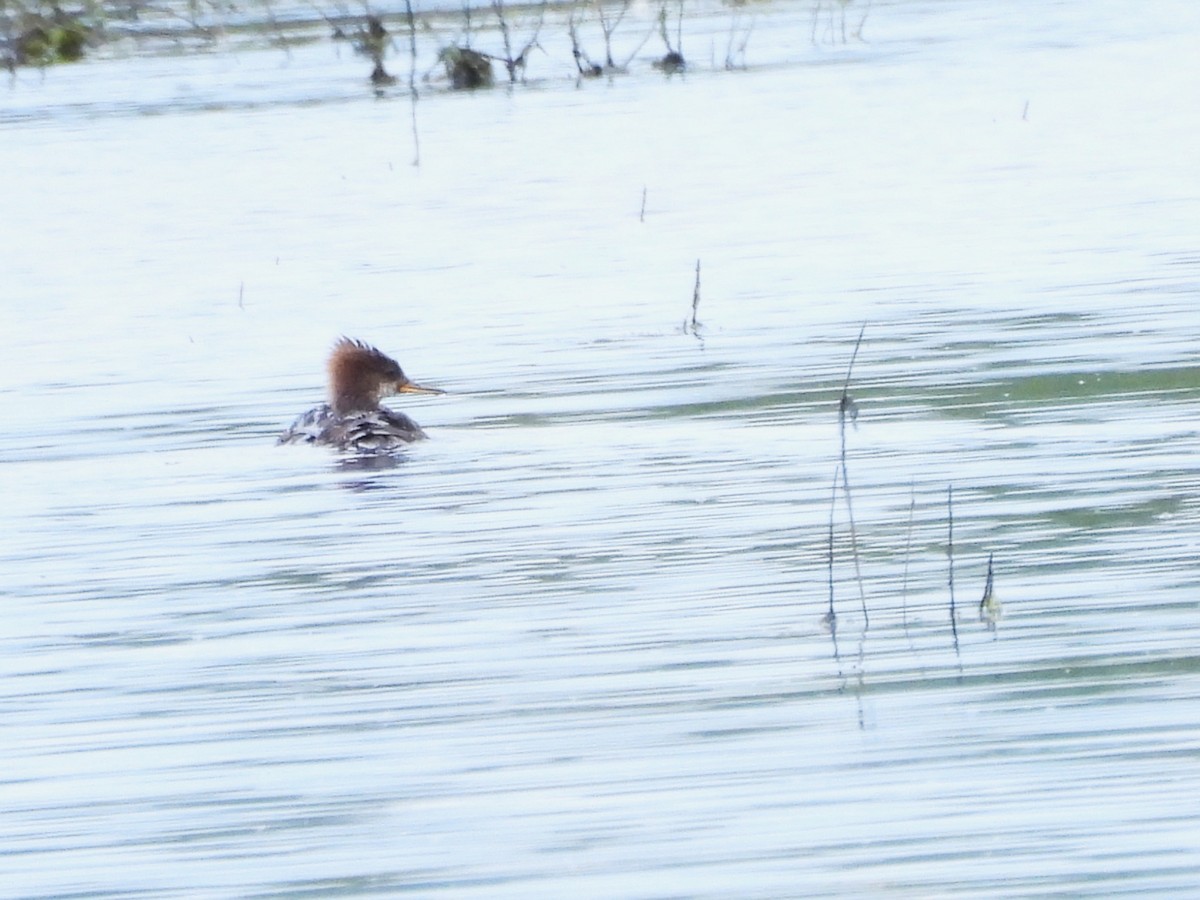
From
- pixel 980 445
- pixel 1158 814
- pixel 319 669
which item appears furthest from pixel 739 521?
pixel 1158 814

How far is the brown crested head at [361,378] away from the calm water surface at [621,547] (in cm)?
26

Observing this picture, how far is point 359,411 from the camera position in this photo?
9.62 meters

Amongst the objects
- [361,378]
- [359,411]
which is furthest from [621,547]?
[361,378]

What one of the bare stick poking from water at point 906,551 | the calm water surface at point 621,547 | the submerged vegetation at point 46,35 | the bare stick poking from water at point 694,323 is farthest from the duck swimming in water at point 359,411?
the submerged vegetation at point 46,35

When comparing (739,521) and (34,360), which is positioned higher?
(34,360)

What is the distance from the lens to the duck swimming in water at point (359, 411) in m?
9.36

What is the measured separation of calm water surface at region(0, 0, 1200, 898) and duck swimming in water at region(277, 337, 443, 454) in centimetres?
12

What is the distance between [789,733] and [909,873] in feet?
2.82

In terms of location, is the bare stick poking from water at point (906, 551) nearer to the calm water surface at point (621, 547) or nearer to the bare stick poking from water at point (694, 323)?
the calm water surface at point (621, 547)

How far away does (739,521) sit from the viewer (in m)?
7.64

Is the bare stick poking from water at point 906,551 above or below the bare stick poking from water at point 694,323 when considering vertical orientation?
below

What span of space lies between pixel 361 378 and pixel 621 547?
289cm

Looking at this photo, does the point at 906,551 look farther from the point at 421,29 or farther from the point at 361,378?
the point at 421,29

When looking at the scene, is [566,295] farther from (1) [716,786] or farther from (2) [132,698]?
(1) [716,786]
